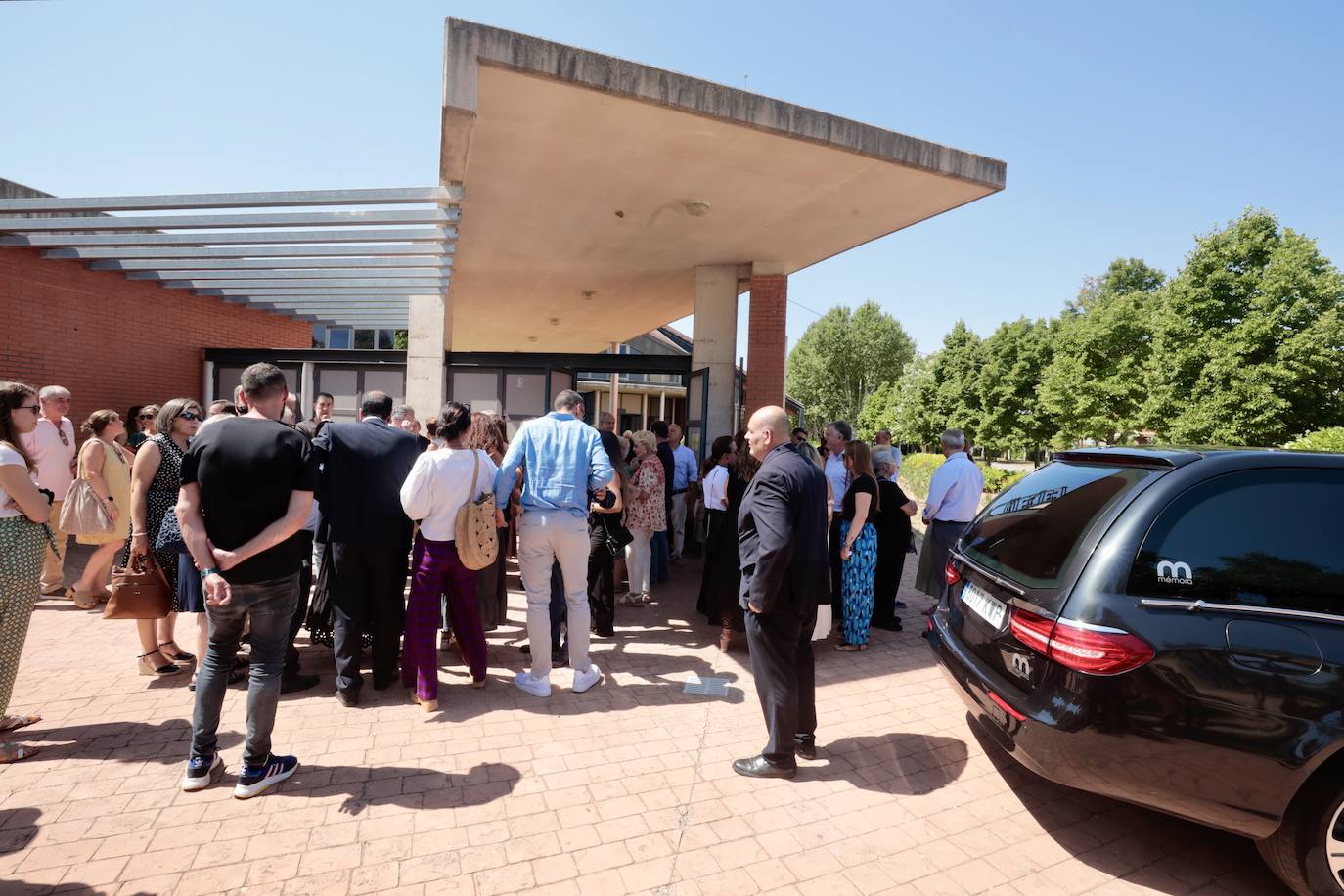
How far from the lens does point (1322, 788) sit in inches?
92.2

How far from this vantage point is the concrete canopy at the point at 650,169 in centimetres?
509

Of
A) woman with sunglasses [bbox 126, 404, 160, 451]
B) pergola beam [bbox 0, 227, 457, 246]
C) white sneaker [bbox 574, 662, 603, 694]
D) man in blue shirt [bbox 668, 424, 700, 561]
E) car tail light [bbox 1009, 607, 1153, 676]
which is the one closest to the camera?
car tail light [bbox 1009, 607, 1153, 676]

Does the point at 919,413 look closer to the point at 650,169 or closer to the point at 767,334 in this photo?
the point at 767,334

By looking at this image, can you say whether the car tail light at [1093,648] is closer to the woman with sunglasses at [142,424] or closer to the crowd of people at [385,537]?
the crowd of people at [385,537]

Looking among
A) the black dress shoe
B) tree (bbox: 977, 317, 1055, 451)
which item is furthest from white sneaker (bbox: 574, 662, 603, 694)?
tree (bbox: 977, 317, 1055, 451)

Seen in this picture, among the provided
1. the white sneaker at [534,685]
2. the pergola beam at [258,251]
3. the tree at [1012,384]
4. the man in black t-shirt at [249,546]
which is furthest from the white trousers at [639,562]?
the tree at [1012,384]

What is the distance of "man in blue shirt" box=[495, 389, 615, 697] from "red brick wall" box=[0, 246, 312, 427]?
8.84 m

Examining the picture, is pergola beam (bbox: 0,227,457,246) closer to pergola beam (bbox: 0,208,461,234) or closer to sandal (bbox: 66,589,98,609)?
pergola beam (bbox: 0,208,461,234)

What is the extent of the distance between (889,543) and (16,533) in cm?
608

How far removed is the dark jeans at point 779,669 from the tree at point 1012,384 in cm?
3906

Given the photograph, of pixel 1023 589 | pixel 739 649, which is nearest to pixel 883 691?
pixel 739 649

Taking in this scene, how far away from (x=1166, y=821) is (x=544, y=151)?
22.4ft

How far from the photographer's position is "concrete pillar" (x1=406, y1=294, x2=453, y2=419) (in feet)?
32.8

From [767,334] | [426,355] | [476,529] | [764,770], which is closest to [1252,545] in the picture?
[764,770]
